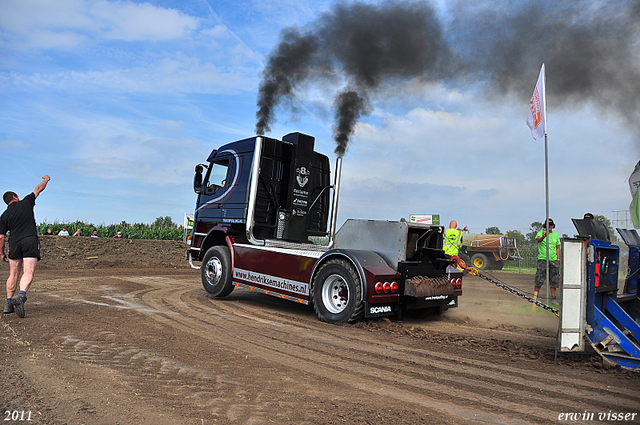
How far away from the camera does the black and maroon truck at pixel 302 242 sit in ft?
21.9

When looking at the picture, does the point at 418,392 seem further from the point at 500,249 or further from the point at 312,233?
the point at 500,249

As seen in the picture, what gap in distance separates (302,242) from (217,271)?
1.91m

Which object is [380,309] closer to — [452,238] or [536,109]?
[536,109]

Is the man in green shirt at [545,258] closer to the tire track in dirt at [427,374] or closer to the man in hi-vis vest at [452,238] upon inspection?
the man in hi-vis vest at [452,238]

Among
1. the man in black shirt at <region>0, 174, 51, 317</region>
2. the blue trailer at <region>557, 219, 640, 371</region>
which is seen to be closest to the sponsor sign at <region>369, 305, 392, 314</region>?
the blue trailer at <region>557, 219, 640, 371</region>

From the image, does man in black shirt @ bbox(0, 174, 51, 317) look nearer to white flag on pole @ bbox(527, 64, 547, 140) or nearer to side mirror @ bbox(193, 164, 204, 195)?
side mirror @ bbox(193, 164, 204, 195)

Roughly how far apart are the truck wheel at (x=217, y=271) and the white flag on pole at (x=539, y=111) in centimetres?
646

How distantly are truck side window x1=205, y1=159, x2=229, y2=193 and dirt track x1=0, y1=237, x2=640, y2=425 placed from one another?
286cm

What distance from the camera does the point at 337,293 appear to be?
276 inches

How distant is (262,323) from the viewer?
6797 millimetres

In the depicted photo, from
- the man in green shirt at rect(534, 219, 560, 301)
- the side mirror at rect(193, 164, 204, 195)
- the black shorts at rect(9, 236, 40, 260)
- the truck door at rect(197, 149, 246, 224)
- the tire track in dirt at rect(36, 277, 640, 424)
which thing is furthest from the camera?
the side mirror at rect(193, 164, 204, 195)

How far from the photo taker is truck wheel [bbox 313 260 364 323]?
21.2 feet

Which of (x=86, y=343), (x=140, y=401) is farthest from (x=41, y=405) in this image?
(x=86, y=343)

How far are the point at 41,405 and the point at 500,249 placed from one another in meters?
24.4
